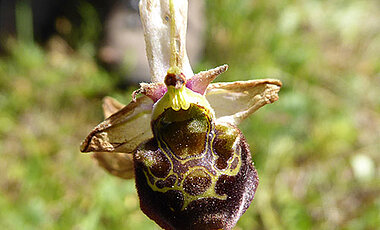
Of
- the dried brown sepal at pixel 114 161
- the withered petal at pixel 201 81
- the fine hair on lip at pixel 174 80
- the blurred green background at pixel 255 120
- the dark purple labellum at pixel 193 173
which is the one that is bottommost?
the blurred green background at pixel 255 120

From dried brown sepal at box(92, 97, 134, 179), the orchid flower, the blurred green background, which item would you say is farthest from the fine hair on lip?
the blurred green background

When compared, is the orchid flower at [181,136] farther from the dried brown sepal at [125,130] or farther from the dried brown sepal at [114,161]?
the dried brown sepal at [114,161]

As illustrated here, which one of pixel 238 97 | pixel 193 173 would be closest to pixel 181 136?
pixel 193 173

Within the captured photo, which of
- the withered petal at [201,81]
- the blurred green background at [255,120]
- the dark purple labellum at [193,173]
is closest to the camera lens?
the dark purple labellum at [193,173]

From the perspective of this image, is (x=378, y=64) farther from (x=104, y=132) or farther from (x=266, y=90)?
(x=104, y=132)

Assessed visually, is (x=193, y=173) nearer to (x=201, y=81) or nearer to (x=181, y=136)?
(x=181, y=136)

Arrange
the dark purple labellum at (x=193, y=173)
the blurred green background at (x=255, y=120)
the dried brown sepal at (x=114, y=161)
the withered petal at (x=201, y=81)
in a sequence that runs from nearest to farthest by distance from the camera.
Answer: the dark purple labellum at (x=193, y=173), the withered petal at (x=201, y=81), the dried brown sepal at (x=114, y=161), the blurred green background at (x=255, y=120)

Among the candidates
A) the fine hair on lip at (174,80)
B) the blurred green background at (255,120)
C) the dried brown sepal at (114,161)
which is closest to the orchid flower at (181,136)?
the fine hair on lip at (174,80)

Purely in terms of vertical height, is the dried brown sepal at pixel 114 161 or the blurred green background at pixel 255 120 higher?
the dried brown sepal at pixel 114 161

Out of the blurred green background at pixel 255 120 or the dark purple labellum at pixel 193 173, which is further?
the blurred green background at pixel 255 120
